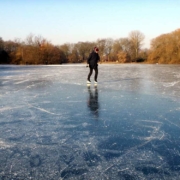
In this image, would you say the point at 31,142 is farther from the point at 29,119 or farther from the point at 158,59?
the point at 158,59

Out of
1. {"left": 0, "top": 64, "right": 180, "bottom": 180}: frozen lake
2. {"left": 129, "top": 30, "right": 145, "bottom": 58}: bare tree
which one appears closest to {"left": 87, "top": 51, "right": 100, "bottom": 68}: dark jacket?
{"left": 0, "top": 64, "right": 180, "bottom": 180}: frozen lake

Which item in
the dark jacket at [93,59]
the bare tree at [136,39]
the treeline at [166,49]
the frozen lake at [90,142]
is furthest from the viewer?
the bare tree at [136,39]

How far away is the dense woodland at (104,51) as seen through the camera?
44.2 metres

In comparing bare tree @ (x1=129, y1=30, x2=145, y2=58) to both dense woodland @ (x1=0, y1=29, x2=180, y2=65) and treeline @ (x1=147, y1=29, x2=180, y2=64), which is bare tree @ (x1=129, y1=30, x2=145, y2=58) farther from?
treeline @ (x1=147, y1=29, x2=180, y2=64)

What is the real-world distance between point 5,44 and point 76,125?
2260 inches

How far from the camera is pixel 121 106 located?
5.13 metres

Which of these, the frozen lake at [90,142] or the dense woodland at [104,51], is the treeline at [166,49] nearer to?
the dense woodland at [104,51]

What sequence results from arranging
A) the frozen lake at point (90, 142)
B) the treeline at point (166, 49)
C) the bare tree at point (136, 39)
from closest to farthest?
the frozen lake at point (90, 142) → the treeline at point (166, 49) → the bare tree at point (136, 39)

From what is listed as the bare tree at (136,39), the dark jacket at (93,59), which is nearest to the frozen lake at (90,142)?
the dark jacket at (93,59)

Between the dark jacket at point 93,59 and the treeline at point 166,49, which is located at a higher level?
the treeline at point 166,49

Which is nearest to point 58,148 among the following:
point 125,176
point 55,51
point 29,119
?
point 125,176

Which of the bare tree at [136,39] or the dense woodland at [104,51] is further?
the bare tree at [136,39]

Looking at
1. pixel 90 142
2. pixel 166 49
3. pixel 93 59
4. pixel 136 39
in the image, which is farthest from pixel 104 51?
pixel 90 142

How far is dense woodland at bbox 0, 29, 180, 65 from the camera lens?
44156mm
